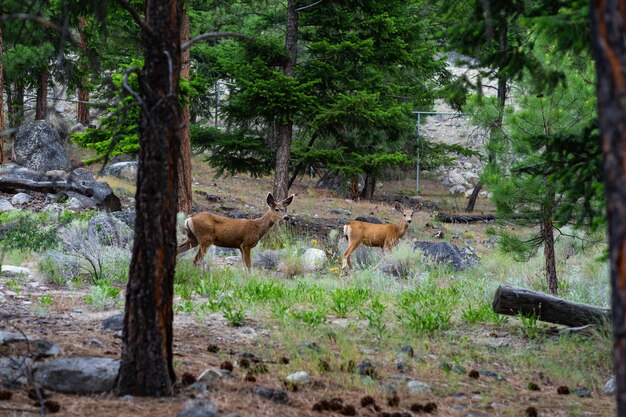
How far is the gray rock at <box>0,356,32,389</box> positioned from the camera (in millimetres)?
4480

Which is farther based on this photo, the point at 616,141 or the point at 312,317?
the point at 312,317

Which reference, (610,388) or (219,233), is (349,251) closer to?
(219,233)

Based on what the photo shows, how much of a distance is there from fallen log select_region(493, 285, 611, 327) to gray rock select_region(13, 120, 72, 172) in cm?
2061

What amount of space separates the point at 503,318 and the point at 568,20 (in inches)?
152

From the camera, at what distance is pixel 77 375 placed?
180 inches

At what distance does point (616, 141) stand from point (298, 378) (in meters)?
Answer: 3.06

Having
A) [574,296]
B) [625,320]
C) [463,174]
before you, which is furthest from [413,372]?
[463,174]

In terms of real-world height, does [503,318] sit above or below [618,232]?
below

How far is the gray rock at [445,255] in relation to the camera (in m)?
14.9

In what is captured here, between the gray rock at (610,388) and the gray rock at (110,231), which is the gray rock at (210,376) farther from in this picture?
the gray rock at (110,231)

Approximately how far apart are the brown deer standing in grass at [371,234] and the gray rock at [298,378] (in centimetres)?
1040

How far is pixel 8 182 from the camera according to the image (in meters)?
19.4

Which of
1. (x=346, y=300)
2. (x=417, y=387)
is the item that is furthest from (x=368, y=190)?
(x=417, y=387)

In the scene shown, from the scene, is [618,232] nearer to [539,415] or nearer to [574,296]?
[539,415]
